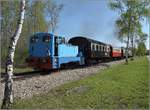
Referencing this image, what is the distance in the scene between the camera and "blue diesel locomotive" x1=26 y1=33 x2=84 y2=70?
951 inches

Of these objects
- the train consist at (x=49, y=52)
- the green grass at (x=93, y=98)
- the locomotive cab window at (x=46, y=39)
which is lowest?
the green grass at (x=93, y=98)

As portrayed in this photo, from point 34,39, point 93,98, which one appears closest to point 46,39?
point 34,39

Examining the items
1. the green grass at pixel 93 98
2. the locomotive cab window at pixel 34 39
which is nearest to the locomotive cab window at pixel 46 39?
the locomotive cab window at pixel 34 39

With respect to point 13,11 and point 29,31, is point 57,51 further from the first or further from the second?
point 29,31

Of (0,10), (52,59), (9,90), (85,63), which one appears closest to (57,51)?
(52,59)

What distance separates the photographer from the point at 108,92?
44.0ft

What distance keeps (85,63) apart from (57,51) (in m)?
11.2

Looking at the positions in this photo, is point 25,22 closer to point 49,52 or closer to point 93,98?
point 49,52

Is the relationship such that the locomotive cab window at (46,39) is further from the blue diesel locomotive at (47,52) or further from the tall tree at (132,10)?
the tall tree at (132,10)

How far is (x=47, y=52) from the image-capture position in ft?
81.9

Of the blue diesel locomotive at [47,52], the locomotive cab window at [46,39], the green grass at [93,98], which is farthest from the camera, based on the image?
the locomotive cab window at [46,39]

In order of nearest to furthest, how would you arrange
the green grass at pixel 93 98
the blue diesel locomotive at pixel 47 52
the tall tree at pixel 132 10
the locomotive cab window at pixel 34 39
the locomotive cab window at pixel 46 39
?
1. the green grass at pixel 93 98
2. the blue diesel locomotive at pixel 47 52
3. the locomotive cab window at pixel 46 39
4. the locomotive cab window at pixel 34 39
5. the tall tree at pixel 132 10

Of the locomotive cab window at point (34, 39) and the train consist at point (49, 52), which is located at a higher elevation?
the locomotive cab window at point (34, 39)

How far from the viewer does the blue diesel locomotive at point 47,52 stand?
24145 mm
